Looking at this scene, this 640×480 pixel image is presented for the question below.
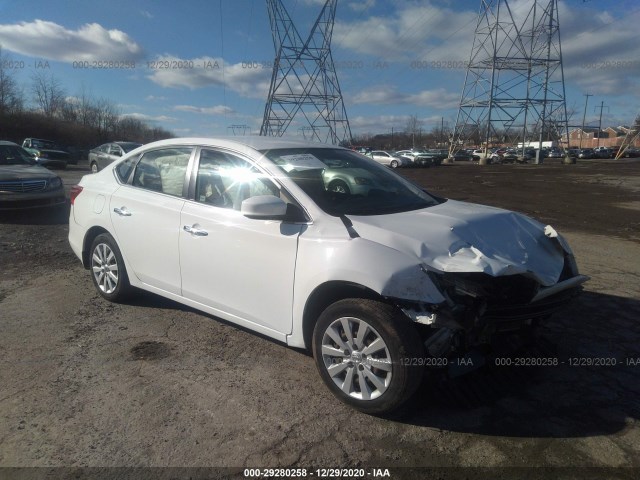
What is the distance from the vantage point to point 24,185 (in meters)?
9.59

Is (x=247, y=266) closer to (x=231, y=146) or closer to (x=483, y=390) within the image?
(x=231, y=146)

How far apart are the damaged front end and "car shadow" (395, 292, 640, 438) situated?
246 mm

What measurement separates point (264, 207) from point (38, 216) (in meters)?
8.81

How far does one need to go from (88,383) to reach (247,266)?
136 cm

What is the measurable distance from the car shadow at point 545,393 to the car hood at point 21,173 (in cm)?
944

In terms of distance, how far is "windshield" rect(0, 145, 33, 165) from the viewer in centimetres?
1049

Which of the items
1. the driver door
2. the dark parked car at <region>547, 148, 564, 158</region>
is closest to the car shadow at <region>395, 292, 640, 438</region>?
the driver door

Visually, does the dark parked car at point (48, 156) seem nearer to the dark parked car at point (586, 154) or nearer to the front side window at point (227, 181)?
the front side window at point (227, 181)

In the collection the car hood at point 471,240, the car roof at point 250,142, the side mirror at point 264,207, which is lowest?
the car hood at point 471,240

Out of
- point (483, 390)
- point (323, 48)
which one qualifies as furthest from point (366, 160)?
point (323, 48)

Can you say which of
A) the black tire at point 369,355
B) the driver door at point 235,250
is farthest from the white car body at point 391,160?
the black tire at point 369,355

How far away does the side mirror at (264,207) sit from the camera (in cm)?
325

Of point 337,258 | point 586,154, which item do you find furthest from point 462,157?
point 337,258

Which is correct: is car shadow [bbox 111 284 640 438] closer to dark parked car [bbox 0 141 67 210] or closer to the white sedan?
the white sedan
